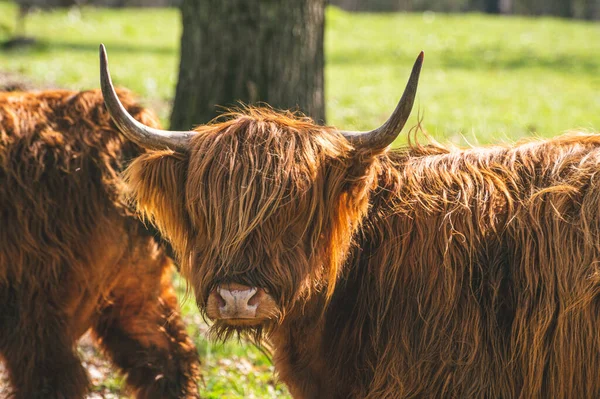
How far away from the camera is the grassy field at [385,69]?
602 centimetres

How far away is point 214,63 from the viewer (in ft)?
18.8

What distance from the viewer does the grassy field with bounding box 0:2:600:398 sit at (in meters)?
6.02

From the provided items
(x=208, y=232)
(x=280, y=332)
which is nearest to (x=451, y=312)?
(x=280, y=332)

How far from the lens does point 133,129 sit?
3.53m

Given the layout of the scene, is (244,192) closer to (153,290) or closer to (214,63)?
(153,290)

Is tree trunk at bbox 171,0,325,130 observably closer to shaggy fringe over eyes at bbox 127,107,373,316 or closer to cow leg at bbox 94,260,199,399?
cow leg at bbox 94,260,199,399

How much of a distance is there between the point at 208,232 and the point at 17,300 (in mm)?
1316

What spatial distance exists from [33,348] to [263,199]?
5.33 ft

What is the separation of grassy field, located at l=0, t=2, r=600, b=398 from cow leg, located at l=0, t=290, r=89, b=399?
743 mm

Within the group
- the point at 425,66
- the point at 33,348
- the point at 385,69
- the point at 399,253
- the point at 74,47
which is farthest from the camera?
the point at 425,66

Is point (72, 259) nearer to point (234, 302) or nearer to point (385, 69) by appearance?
point (234, 302)

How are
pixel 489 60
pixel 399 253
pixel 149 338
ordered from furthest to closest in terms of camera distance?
pixel 489 60 < pixel 149 338 < pixel 399 253

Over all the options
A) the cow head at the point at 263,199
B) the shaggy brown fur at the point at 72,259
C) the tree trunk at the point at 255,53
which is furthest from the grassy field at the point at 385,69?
the cow head at the point at 263,199

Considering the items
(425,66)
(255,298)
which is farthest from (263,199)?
(425,66)
